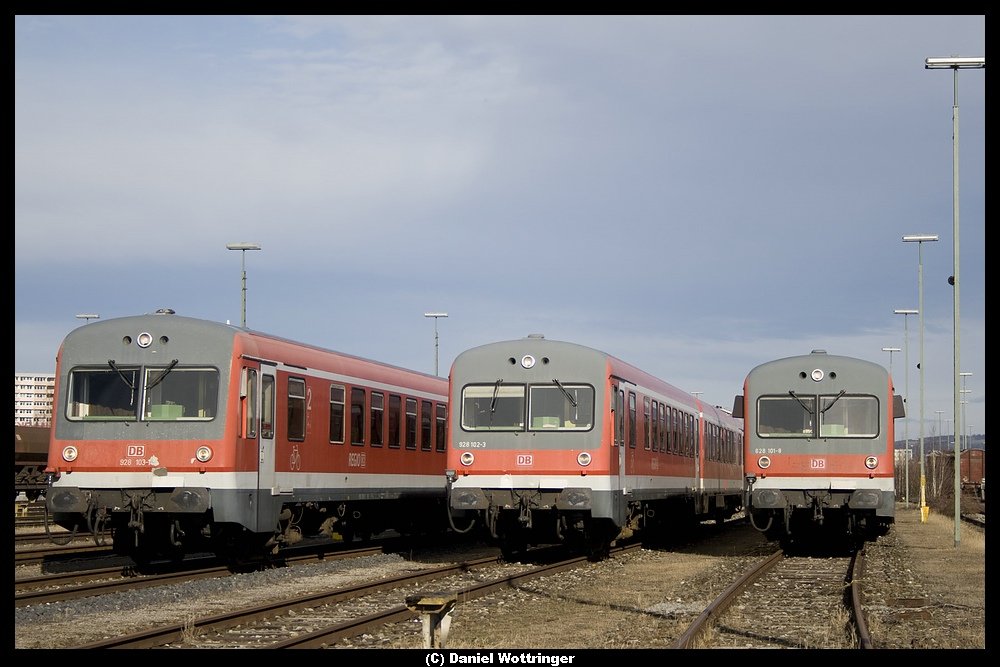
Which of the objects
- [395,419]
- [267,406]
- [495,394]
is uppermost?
[495,394]

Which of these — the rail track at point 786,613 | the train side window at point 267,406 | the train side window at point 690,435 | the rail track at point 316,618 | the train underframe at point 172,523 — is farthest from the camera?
the train side window at point 690,435

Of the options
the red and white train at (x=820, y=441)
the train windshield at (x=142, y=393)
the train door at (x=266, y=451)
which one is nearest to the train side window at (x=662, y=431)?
the red and white train at (x=820, y=441)

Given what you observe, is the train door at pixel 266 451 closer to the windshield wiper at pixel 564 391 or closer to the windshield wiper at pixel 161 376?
the windshield wiper at pixel 161 376

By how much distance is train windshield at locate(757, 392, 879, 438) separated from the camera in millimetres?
22531

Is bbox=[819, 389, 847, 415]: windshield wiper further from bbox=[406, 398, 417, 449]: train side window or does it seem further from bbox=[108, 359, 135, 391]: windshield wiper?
bbox=[108, 359, 135, 391]: windshield wiper

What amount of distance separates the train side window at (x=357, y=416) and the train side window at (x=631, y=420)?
448 centimetres

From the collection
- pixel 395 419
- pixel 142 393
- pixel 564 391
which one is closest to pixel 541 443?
pixel 564 391

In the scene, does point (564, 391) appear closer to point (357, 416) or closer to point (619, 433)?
point (619, 433)

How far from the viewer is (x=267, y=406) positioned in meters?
19.0

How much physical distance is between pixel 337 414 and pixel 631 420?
16.0 ft

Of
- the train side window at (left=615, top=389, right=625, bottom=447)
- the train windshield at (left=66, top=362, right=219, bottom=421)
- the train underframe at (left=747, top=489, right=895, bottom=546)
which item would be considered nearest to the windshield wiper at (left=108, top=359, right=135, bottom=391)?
the train windshield at (left=66, top=362, right=219, bottom=421)

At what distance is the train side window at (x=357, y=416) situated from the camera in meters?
22.2

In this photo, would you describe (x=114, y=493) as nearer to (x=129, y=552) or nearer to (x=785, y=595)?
(x=129, y=552)
